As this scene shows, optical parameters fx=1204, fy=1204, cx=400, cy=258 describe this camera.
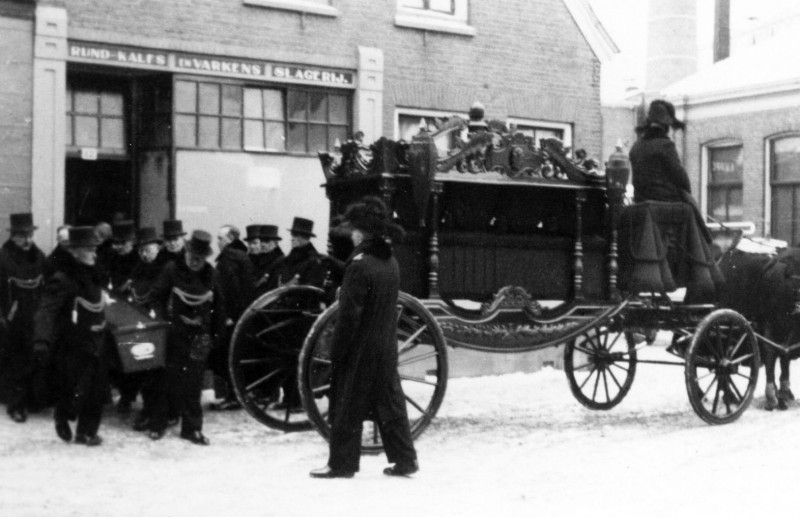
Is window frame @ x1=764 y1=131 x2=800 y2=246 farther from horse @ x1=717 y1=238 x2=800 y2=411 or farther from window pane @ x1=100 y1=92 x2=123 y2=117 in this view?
window pane @ x1=100 y1=92 x2=123 y2=117

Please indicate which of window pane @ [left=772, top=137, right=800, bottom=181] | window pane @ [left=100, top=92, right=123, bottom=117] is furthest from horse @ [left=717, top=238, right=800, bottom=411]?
window pane @ [left=772, top=137, right=800, bottom=181]

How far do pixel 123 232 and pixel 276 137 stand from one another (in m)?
2.93

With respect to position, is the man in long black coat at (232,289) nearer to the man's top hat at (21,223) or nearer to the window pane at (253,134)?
the man's top hat at (21,223)

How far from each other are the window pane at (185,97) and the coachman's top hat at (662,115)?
194 inches

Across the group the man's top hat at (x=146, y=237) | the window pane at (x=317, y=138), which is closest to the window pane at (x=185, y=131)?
the window pane at (x=317, y=138)

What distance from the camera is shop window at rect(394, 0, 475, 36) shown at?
542 inches

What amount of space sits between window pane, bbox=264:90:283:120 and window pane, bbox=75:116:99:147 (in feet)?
5.94

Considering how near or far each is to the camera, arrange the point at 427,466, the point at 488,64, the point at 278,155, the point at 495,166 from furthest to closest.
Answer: the point at 488,64 → the point at 278,155 → the point at 495,166 → the point at 427,466

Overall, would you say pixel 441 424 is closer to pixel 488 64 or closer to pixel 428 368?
pixel 428 368

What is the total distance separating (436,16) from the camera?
14070 millimetres

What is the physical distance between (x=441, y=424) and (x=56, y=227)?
14.3 ft

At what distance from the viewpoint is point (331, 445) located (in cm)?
705

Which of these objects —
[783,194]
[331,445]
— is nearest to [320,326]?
[331,445]

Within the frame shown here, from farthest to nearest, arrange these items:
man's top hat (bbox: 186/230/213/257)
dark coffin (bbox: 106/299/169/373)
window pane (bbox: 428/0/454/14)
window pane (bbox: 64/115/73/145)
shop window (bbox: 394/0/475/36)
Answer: window pane (bbox: 428/0/454/14) → shop window (bbox: 394/0/475/36) → window pane (bbox: 64/115/73/145) → man's top hat (bbox: 186/230/213/257) → dark coffin (bbox: 106/299/169/373)
